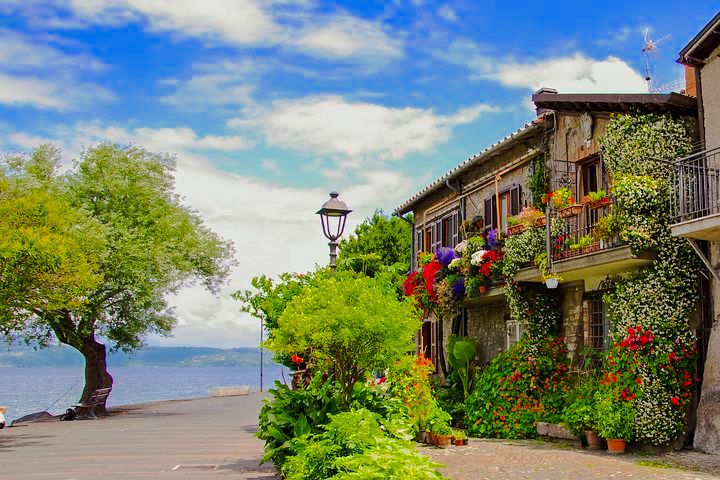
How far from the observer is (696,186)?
13.5m

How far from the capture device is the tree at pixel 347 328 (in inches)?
424

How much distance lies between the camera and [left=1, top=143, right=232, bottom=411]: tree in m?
27.7

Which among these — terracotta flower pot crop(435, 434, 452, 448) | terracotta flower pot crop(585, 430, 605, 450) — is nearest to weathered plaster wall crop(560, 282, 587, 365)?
terracotta flower pot crop(585, 430, 605, 450)

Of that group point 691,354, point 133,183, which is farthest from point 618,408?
point 133,183

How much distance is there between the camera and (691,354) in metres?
13.7

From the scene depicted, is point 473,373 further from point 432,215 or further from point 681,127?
point 681,127

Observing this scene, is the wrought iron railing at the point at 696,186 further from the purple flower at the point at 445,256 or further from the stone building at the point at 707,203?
the purple flower at the point at 445,256

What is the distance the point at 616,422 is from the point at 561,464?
169 centimetres

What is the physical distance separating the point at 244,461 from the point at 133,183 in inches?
664

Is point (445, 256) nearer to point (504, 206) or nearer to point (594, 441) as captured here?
point (504, 206)

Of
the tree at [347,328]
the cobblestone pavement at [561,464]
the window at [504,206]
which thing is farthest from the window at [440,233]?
the tree at [347,328]

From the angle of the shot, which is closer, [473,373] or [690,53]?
[690,53]

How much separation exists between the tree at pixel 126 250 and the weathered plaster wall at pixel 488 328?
11659mm

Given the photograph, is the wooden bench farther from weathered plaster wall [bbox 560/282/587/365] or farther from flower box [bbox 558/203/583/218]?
flower box [bbox 558/203/583/218]
